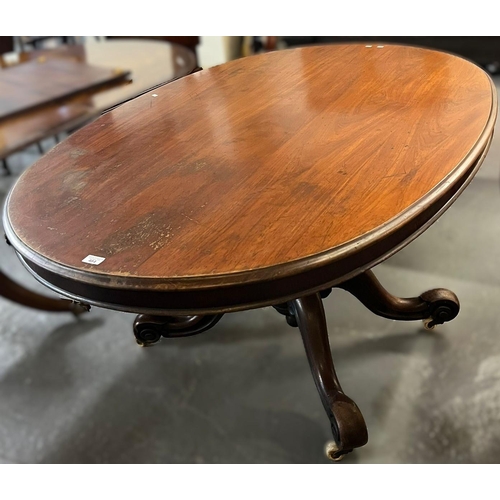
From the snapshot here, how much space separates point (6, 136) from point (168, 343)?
74 centimetres

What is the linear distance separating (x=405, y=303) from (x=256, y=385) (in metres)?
0.42

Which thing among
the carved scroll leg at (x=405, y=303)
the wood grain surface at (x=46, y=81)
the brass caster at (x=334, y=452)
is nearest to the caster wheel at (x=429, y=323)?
the carved scroll leg at (x=405, y=303)

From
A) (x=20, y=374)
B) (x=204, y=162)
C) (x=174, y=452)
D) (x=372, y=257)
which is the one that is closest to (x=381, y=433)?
(x=174, y=452)

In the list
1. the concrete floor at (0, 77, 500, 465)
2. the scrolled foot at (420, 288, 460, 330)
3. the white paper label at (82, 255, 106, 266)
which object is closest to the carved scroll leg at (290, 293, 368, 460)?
the concrete floor at (0, 77, 500, 465)

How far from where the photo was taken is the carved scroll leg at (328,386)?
3.00 feet

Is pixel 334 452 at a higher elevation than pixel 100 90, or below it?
below

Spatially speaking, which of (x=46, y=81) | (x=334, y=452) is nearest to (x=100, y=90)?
(x=46, y=81)

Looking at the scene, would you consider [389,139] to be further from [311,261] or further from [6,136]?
[6,136]

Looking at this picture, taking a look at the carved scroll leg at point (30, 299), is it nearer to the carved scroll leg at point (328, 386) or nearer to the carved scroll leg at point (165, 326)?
the carved scroll leg at point (165, 326)

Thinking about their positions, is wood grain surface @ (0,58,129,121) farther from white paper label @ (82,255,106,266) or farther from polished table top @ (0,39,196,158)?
white paper label @ (82,255,106,266)

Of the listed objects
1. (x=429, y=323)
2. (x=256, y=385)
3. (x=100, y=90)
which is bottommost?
(x=256, y=385)

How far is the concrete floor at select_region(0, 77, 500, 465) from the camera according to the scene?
1.06 meters

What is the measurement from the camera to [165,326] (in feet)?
3.72

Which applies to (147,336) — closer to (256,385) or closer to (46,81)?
(256,385)
